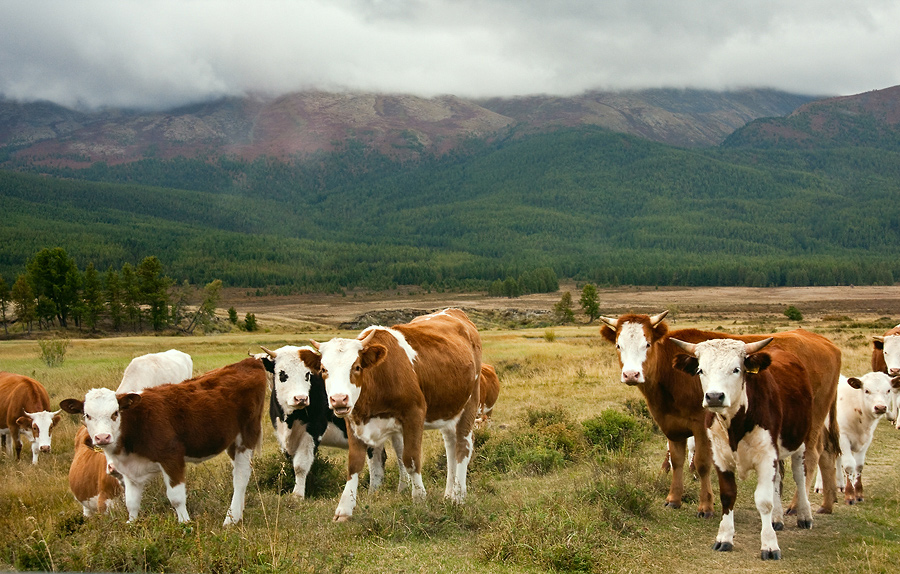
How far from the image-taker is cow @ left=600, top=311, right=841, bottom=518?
993cm

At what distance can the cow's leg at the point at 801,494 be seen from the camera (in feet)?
31.7

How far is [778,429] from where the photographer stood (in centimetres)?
881

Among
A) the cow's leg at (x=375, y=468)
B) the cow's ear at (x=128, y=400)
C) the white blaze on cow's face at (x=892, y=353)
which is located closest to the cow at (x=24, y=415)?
the cow's ear at (x=128, y=400)

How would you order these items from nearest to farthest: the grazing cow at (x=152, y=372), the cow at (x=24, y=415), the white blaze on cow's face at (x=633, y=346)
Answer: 1. the white blaze on cow's face at (x=633, y=346)
2. the grazing cow at (x=152, y=372)
3. the cow at (x=24, y=415)

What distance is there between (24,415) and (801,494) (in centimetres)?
1478

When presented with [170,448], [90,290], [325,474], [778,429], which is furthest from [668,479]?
[90,290]

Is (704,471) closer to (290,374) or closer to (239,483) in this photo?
(290,374)

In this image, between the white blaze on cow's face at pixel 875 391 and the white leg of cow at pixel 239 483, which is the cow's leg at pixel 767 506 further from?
the white leg of cow at pixel 239 483

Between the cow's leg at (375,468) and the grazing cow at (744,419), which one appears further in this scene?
the cow's leg at (375,468)

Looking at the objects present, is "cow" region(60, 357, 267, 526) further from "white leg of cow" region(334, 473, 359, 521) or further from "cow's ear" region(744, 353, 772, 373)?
"cow's ear" region(744, 353, 772, 373)

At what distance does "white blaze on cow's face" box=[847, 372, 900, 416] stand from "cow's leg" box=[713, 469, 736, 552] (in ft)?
15.3

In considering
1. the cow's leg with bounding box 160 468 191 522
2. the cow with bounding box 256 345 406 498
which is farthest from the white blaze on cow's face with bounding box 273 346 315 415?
the cow's leg with bounding box 160 468 191 522

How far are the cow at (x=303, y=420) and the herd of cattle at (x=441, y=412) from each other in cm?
2

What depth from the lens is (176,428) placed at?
31.1 ft
